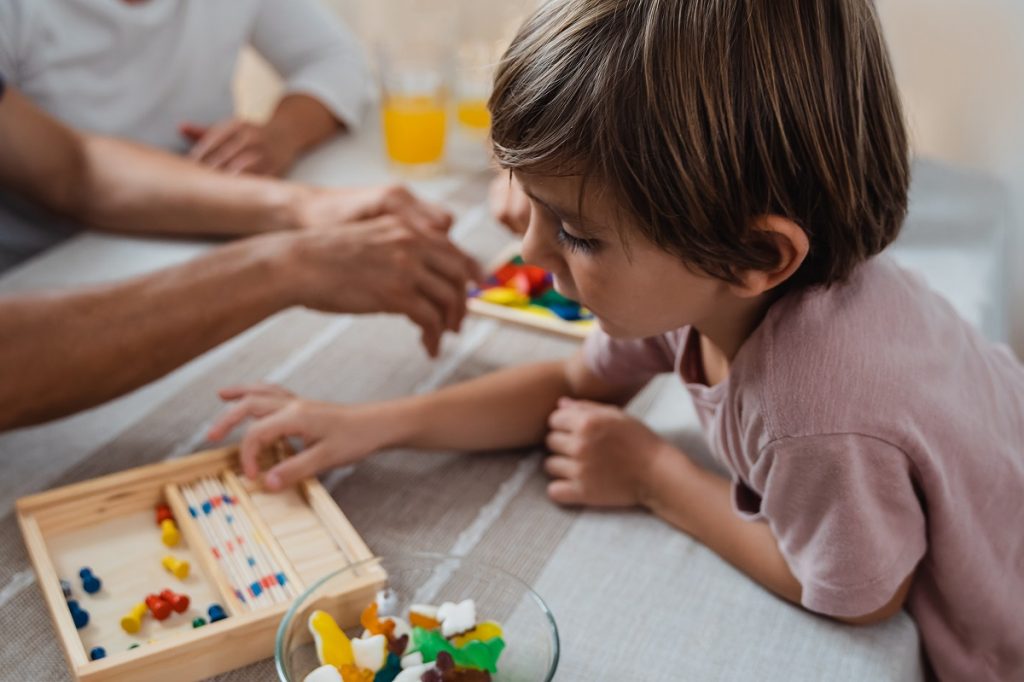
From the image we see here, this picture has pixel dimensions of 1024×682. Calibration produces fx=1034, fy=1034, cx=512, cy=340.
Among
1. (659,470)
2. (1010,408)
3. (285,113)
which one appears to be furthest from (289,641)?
(285,113)

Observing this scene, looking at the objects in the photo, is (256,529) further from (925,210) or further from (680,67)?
(925,210)

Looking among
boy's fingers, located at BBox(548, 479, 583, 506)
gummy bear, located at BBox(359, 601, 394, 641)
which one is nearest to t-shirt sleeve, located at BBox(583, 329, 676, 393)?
boy's fingers, located at BBox(548, 479, 583, 506)

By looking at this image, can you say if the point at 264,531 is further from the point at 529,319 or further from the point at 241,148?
the point at 241,148

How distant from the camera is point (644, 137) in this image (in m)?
0.66

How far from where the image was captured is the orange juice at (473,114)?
159 centimetres

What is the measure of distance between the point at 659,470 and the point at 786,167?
314mm

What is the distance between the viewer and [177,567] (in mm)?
796

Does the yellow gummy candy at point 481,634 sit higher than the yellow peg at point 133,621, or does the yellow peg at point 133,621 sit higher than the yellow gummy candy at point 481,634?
the yellow peg at point 133,621

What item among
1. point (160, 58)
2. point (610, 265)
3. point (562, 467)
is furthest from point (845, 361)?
point (160, 58)

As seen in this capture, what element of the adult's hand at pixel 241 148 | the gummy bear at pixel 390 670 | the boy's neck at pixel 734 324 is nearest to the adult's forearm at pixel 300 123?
the adult's hand at pixel 241 148

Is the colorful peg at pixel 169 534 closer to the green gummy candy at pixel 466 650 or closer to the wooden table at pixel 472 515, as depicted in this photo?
the wooden table at pixel 472 515

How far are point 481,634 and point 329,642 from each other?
11cm

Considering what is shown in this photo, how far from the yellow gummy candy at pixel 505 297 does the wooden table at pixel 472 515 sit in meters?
0.03

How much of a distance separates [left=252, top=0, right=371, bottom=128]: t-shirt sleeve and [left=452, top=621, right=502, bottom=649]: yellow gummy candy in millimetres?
1066
